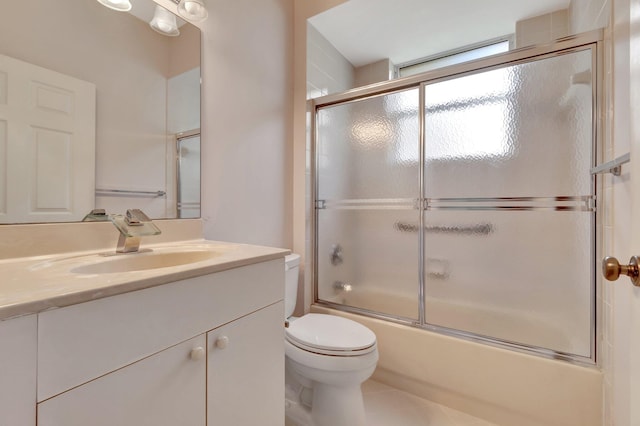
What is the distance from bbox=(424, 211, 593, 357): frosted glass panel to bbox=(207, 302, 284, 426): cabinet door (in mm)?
1017

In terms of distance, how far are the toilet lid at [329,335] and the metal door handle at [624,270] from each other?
84 centimetres

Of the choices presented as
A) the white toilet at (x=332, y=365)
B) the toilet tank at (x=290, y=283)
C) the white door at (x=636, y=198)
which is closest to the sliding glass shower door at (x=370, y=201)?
the toilet tank at (x=290, y=283)

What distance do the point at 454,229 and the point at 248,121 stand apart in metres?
1.27

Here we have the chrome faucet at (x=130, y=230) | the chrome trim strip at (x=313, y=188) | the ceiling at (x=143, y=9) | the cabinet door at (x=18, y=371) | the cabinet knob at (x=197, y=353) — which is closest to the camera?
the cabinet door at (x=18, y=371)

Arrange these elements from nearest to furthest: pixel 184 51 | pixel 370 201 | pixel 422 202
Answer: pixel 184 51
pixel 422 202
pixel 370 201

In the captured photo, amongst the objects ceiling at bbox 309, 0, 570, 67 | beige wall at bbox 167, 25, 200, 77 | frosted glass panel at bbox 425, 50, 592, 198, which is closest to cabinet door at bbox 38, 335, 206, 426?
beige wall at bbox 167, 25, 200, 77

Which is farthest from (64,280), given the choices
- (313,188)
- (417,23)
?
(417,23)

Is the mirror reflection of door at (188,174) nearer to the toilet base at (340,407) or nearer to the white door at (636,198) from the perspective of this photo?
the toilet base at (340,407)

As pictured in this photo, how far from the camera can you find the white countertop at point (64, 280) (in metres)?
0.42

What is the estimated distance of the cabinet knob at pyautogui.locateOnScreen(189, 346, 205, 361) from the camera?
2.05 feet

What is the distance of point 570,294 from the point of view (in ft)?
4.12

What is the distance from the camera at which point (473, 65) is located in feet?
4.74

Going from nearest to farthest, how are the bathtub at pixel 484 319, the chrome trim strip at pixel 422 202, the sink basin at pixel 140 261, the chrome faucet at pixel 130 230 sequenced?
the sink basin at pixel 140 261 < the chrome faucet at pixel 130 230 < the bathtub at pixel 484 319 < the chrome trim strip at pixel 422 202

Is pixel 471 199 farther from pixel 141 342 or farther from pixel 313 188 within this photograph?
pixel 141 342
